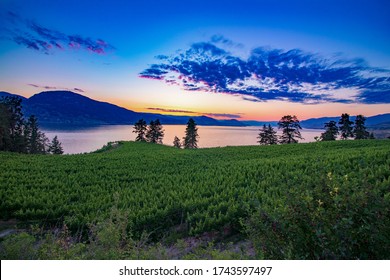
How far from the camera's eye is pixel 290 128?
42.2 metres

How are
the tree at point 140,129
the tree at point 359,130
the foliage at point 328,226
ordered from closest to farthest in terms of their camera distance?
the foliage at point 328,226 < the tree at point 359,130 < the tree at point 140,129

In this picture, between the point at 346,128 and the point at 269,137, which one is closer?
the point at 346,128

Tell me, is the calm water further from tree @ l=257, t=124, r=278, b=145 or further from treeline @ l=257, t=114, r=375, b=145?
tree @ l=257, t=124, r=278, b=145

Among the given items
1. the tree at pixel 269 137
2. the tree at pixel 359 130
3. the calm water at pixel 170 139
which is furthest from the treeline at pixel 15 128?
the tree at pixel 359 130

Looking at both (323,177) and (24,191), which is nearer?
(323,177)

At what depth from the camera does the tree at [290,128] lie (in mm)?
40344

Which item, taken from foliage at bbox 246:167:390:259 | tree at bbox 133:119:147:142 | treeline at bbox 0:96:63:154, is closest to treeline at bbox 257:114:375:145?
tree at bbox 133:119:147:142

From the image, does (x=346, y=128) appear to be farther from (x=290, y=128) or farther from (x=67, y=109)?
(x=67, y=109)

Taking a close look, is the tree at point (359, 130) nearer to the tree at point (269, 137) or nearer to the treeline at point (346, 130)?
the treeline at point (346, 130)

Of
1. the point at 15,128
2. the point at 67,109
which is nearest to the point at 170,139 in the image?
the point at 67,109

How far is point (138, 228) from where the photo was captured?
5555 millimetres
